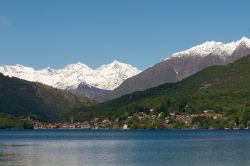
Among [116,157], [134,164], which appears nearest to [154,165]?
[134,164]

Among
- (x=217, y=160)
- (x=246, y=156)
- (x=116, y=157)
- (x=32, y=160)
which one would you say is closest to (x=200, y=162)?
(x=217, y=160)

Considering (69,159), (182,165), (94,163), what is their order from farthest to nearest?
1. (69,159)
2. (94,163)
3. (182,165)

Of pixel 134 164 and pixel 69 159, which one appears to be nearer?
pixel 134 164

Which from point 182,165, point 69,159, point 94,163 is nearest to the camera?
point 182,165

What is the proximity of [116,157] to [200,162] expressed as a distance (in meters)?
23.4

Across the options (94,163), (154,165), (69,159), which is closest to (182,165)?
(154,165)

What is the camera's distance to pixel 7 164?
372 feet

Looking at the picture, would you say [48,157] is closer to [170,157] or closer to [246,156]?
[170,157]

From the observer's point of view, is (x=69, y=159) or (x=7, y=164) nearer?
(x=7, y=164)

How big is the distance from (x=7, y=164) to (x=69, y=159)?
1516 centimetres

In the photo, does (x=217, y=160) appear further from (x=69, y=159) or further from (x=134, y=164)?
(x=69, y=159)

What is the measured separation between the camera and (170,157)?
418 feet

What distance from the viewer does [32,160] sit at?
12256 cm

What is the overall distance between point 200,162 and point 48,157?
34.7 metres
